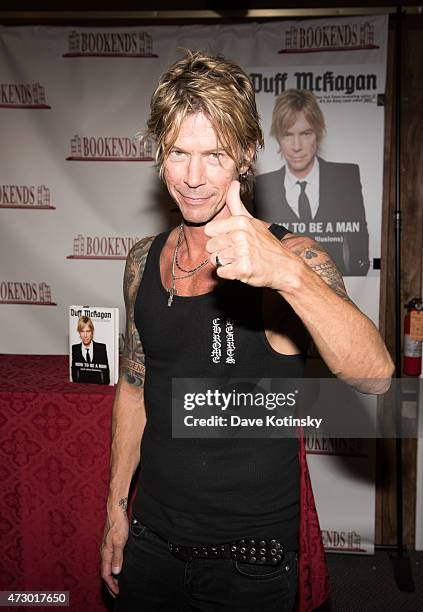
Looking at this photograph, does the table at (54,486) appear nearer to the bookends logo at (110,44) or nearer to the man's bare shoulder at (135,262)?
the man's bare shoulder at (135,262)

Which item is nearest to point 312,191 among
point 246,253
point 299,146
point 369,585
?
point 299,146

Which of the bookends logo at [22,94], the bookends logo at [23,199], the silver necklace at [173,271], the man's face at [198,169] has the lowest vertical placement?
the silver necklace at [173,271]

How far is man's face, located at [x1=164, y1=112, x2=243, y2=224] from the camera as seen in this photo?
4.42ft

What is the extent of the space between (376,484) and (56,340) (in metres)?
1.98

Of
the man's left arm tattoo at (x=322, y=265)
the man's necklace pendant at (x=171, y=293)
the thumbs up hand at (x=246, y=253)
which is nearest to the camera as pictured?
the thumbs up hand at (x=246, y=253)

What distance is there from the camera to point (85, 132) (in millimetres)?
3125

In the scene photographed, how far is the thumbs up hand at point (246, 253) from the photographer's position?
1028mm

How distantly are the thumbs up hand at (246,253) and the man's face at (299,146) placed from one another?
6.93 feet

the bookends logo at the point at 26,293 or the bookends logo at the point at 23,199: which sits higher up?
the bookends logo at the point at 23,199

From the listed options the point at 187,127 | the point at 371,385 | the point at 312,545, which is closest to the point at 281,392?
the point at 371,385

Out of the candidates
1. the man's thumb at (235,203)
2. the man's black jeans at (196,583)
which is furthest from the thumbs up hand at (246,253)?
the man's black jeans at (196,583)

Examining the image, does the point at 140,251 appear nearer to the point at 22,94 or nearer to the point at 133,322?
the point at 133,322

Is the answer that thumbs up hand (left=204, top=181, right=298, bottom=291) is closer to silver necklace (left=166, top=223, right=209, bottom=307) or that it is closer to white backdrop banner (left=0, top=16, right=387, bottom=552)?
silver necklace (left=166, top=223, right=209, bottom=307)

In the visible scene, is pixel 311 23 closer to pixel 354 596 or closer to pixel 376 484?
pixel 376 484
